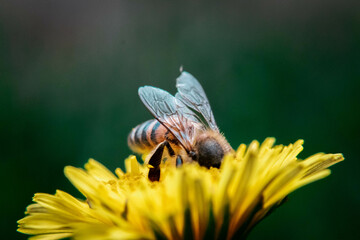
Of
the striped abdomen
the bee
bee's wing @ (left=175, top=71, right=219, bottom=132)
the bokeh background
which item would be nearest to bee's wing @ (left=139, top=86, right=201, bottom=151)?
the bee

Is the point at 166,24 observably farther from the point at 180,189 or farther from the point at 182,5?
the point at 180,189

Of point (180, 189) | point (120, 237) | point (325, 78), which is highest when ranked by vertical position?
point (325, 78)

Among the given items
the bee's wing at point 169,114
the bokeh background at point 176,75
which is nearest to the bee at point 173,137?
the bee's wing at point 169,114

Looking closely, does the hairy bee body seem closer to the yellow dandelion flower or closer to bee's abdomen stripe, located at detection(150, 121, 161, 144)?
bee's abdomen stripe, located at detection(150, 121, 161, 144)

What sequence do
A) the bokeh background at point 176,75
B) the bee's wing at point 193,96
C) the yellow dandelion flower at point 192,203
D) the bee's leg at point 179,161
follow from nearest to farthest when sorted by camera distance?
the yellow dandelion flower at point 192,203
the bee's leg at point 179,161
the bee's wing at point 193,96
the bokeh background at point 176,75

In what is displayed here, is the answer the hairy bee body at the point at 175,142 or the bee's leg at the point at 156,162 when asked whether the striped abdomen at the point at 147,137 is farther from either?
the bee's leg at the point at 156,162
